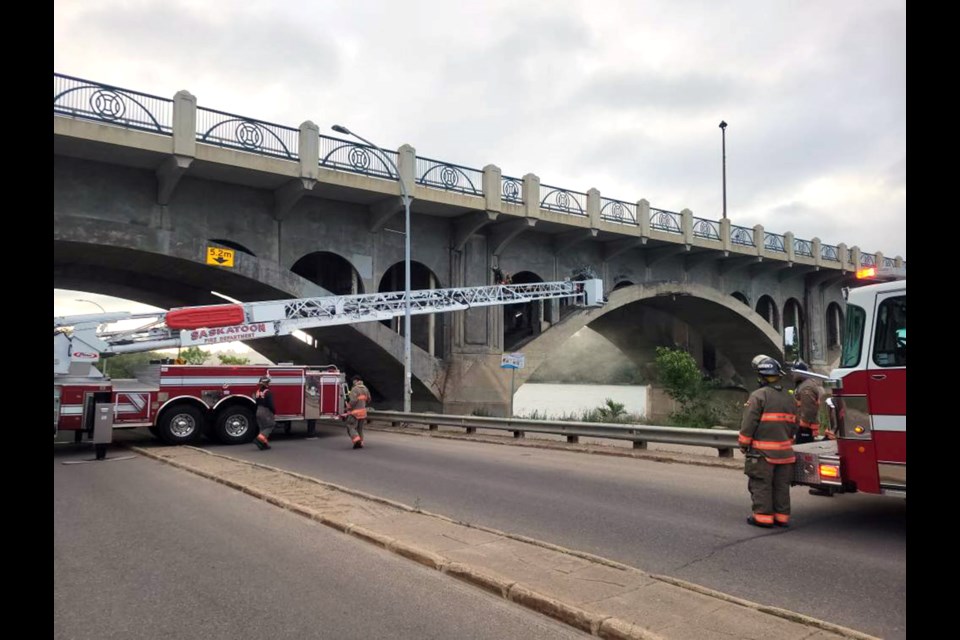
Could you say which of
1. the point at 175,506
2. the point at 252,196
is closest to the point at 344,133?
the point at 252,196

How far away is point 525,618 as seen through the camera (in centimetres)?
415

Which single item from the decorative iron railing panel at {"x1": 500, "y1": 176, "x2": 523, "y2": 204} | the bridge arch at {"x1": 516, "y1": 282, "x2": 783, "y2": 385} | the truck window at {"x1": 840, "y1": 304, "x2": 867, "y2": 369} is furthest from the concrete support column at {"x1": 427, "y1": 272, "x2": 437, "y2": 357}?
the truck window at {"x1": 840, "y1": 304, "x2": 867, "y2": 369}

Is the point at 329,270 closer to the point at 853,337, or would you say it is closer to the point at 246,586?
the point at 246,586

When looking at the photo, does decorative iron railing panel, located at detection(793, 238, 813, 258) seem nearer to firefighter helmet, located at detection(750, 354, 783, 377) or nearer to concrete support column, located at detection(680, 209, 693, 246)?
concrete support column, located at detection(680, 209, 693, 246)

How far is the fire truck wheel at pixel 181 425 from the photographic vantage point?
14922 millimetres

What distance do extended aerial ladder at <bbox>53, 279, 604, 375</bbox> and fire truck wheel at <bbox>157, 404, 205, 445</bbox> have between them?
1544 millimetres

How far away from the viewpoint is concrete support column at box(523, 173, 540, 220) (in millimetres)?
24078

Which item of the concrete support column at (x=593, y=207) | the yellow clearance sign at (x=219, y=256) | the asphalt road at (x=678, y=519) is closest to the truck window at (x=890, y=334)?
the asphalt road at (x=678, y=519)

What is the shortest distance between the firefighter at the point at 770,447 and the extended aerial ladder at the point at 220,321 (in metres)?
11.0

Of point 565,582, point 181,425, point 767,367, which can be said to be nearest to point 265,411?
point 181,425

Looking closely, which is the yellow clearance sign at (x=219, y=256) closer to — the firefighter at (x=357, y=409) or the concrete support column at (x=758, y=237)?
the firefighter at (x=357, y=409)

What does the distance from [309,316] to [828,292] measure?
3596cm

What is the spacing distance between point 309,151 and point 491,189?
6.74m

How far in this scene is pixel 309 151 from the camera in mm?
19016
